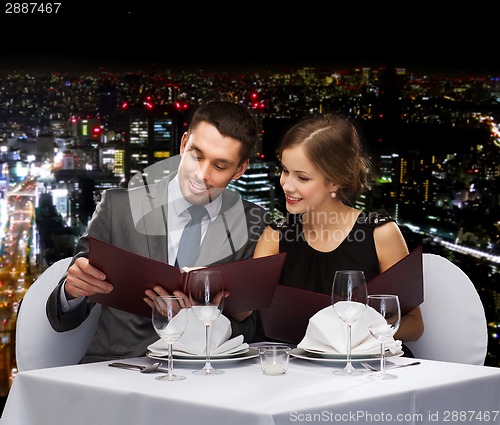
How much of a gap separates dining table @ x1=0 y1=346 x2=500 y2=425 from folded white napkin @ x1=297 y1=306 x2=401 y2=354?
3cm

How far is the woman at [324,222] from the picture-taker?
251cm

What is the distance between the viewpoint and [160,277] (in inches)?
72.6

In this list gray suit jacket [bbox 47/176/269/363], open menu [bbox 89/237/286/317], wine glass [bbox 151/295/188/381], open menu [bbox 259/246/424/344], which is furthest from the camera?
gray suit jacket [bbox 47/176/269/363]

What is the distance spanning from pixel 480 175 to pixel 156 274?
3104mm

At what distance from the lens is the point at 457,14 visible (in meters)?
4.49

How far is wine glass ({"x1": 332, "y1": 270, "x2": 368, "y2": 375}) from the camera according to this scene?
1764mm

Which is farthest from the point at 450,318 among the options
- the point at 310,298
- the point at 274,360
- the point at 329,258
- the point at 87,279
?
the point at 87,279

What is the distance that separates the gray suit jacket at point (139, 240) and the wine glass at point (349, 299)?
56 cm

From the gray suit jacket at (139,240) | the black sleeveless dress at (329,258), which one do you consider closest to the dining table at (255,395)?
the gray suit jacket at (139,240)

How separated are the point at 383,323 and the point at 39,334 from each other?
1114 mm

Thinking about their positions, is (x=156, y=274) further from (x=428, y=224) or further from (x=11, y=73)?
(x=428, y=224)

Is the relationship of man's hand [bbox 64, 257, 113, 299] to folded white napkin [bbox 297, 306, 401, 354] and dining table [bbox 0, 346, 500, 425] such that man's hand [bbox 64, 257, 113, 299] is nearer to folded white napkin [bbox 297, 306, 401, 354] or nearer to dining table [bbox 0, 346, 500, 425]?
dining table [bbox 0, 346, 500, 425]

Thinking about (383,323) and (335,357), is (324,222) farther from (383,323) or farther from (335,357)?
(383,323)

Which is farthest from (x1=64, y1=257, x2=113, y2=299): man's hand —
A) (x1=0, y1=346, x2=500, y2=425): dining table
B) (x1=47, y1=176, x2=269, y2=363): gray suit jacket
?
(x1=47, y1=176, x2=269, y2=363): gray suit jacket
